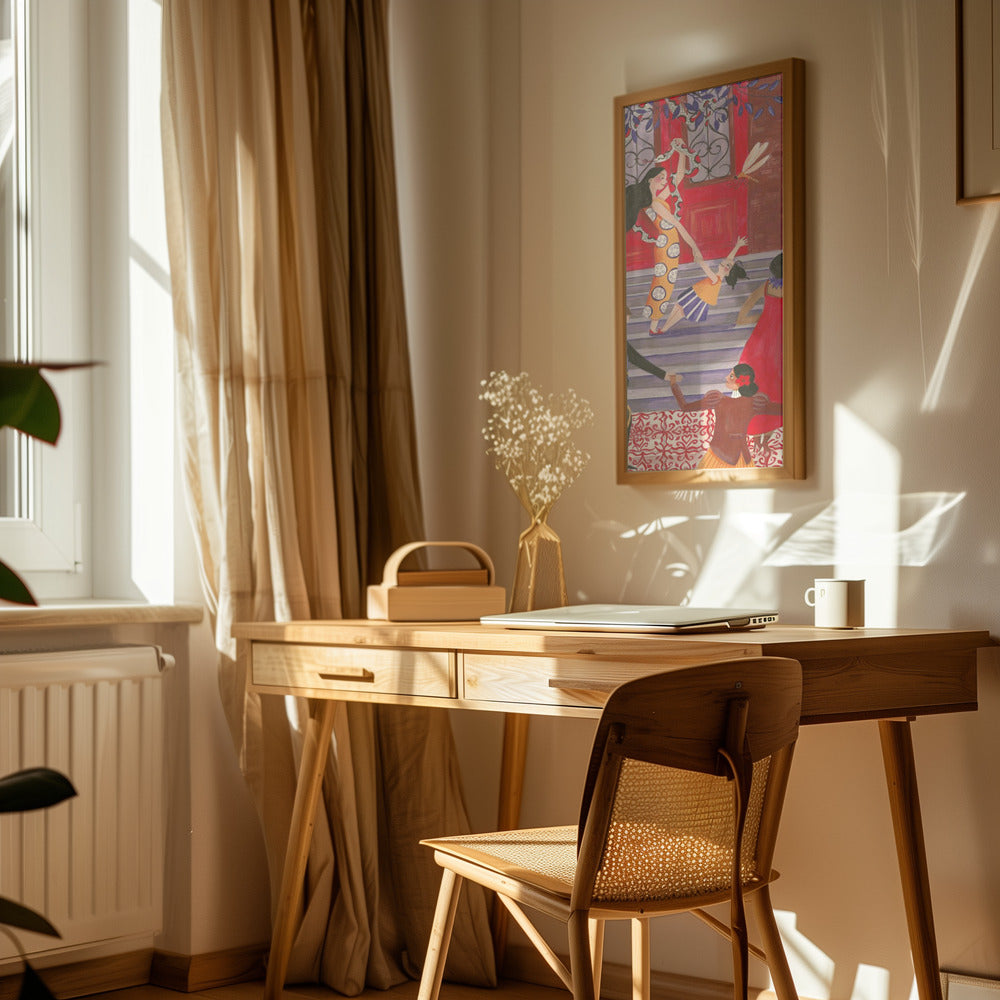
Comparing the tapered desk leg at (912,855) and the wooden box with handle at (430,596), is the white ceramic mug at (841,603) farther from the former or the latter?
the wooden box with handle at (430,596)

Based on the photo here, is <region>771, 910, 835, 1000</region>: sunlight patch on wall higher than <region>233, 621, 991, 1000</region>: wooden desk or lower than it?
lower

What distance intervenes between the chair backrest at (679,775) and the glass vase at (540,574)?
86cm

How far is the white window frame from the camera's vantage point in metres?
2.59

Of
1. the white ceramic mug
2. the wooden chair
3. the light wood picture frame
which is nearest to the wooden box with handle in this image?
the white ceramic mug

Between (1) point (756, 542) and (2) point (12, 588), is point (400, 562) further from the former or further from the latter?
(2) point (12, 588)

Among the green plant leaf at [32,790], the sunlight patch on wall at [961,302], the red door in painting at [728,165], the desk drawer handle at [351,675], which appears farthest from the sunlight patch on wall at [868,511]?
the green plant leaf at [32,790]

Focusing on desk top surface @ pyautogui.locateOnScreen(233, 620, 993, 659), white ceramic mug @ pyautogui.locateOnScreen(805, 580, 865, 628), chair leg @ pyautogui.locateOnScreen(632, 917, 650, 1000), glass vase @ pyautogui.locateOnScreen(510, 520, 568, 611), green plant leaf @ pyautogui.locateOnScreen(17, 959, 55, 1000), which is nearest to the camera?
green plant leaf @ pyautogui.locateOnScreen(17, 959, 55, 1000)

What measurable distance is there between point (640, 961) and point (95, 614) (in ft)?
3.83

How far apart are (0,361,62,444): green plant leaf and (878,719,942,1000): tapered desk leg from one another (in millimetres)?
1714

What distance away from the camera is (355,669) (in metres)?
2.21

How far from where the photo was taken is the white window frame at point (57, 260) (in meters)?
2.59

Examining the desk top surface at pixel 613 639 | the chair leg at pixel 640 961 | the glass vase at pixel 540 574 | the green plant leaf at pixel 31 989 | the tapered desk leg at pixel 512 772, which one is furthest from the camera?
the tapered desk leg at pixel 512 772

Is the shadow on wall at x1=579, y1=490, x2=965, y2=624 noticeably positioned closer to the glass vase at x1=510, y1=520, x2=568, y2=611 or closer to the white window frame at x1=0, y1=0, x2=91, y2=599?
the glass vase at x1=510, y1=520, x2=568, y2=611

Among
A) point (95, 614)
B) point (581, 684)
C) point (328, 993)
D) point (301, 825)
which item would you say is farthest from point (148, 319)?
point (328, 993)
